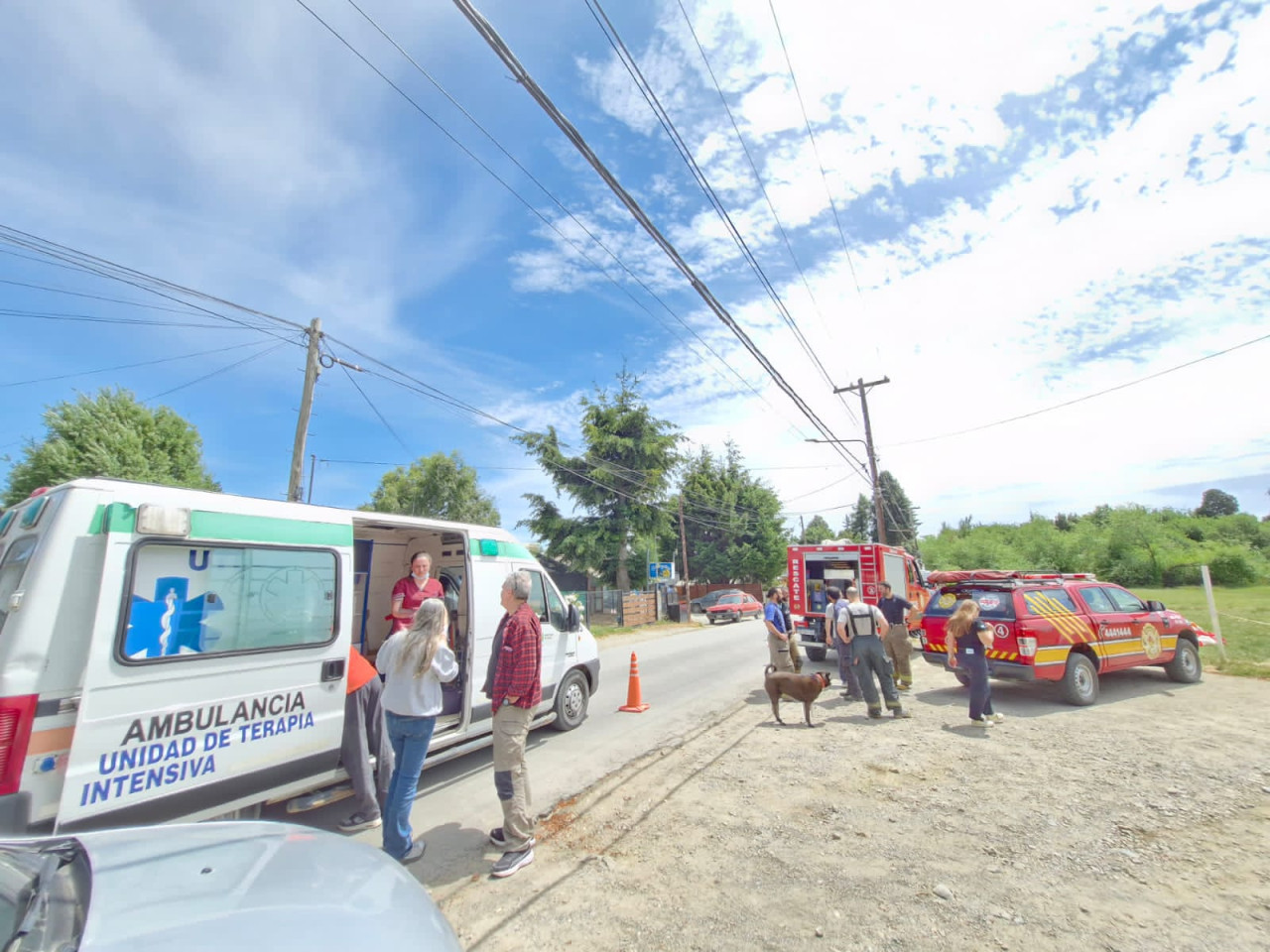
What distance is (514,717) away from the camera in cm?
390

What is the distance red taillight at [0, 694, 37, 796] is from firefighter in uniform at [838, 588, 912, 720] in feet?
25.1

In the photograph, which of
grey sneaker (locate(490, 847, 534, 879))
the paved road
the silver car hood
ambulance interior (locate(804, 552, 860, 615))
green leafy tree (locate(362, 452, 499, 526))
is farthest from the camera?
green leafy tree (locate(362, 452, 499, 526))

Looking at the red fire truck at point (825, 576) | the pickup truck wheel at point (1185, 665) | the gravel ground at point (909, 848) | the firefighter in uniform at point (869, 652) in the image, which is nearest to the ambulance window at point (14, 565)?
the gravel ground at point (909, 848)

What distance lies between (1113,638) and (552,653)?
8.17 metres

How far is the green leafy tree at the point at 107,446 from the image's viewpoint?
18.3 m

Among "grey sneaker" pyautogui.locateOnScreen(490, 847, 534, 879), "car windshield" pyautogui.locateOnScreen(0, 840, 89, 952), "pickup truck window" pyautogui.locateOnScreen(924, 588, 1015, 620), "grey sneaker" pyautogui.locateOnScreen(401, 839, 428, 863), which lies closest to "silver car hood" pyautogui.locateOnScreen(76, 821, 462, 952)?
"car windshield" pyautogui.locateOnScreen(0, 840, 89, 952)

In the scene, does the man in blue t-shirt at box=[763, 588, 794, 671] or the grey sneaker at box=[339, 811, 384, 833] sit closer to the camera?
the grey sneaker at box=[339, 811, 384, 833]

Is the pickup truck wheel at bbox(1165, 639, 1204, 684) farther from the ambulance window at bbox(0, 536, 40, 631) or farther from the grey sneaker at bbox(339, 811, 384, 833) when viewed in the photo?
the ambulance window at bbox(0, 536, 40, 631)

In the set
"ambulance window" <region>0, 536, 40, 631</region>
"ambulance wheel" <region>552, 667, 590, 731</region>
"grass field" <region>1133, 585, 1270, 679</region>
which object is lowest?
"grass field" <region>1133, 585, 1270, 679</region>

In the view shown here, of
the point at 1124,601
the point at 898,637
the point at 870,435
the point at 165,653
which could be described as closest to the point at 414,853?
the point at 165,653

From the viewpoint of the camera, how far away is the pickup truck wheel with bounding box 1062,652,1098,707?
7750mm

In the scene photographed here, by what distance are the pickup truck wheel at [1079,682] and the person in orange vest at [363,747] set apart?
843 centimetres

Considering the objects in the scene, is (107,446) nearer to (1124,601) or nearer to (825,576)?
(825,576)

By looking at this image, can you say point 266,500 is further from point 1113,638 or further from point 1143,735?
point 1113,638
